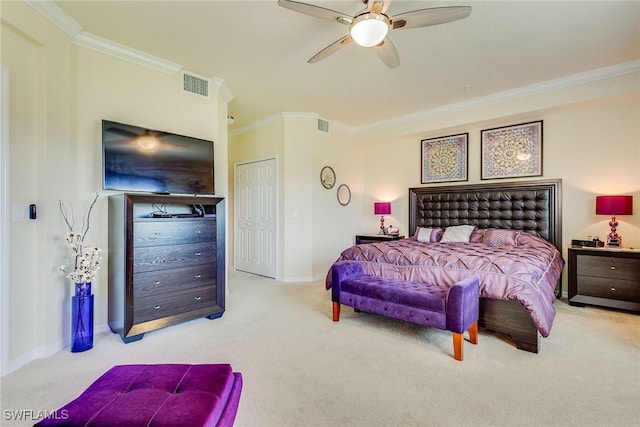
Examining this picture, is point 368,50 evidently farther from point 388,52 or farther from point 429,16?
point 429,16

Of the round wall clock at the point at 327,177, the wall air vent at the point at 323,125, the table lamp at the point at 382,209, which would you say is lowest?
the table lamp at the point at 382,209

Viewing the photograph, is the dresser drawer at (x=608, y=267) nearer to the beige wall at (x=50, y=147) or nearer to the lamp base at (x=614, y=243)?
the lamp base at (x=614, y=243)

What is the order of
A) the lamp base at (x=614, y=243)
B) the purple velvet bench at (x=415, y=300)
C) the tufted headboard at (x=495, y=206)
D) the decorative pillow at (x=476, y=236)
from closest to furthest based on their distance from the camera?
the purple velvet bench at (x=415, y=300) < the lamp base at (x=614, y=243) < the tufted headboard at (x=495, y=206) < the decorative pillow at (x=476, y=236)

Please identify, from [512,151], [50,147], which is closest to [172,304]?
[50,147]

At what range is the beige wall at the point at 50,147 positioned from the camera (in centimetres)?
232

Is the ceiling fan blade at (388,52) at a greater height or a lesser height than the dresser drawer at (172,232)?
greater

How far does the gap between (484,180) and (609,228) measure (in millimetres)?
1641

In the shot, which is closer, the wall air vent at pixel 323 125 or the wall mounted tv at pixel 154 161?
the wall mounted tv at pixel 154 161

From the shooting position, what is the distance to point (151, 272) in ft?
9.39

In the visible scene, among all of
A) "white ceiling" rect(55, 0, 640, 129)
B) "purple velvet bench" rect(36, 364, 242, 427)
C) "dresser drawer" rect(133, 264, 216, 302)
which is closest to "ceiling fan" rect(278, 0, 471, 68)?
"white ceiling" rect(55, 0, 640, 129)

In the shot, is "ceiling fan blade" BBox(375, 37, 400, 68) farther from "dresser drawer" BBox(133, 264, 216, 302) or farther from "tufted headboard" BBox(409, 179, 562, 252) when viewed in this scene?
"tufted headboard" BBox(409, 179, 562, 252)

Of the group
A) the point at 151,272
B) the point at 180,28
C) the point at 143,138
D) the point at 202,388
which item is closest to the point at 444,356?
the point at 202,388

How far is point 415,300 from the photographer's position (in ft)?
8.75

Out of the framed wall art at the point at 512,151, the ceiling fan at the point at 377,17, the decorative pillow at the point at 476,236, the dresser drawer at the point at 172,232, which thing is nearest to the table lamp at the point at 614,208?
the framed wall art at the point at 512,151
